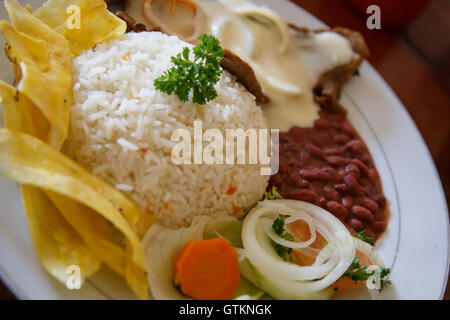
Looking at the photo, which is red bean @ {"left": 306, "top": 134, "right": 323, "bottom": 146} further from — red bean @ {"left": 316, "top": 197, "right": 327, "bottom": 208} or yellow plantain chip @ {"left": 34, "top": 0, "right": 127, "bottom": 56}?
yellow plantain chip @ {"left": 34, "top": 0, "right": 127, "bottom": 56}

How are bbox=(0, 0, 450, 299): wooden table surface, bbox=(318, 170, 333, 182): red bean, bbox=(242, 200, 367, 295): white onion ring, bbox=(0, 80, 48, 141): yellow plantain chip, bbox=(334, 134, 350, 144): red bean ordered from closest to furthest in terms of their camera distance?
bbox=(0, 80, 48, 141): yellow plantain chip → bbox=(242, 200, 367, 295): white onion ring → bbox=(318, 170, 333, 182): red bean → bbox=(334, 134, 350, 144): red bean → bbox=(0, 0, 450, 299): wooden table surface

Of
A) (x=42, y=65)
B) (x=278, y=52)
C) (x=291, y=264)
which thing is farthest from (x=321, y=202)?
(x=42, y=65)

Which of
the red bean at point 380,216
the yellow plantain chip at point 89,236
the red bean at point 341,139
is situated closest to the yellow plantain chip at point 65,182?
the yellow plantain chip at point 89,236

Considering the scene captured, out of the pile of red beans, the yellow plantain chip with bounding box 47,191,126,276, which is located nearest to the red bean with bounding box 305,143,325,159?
the pile of red beans

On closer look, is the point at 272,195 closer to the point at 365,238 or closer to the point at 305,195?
the point at 305,195

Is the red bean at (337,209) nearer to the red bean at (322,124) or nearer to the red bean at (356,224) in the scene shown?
the red bean at (356,224)
